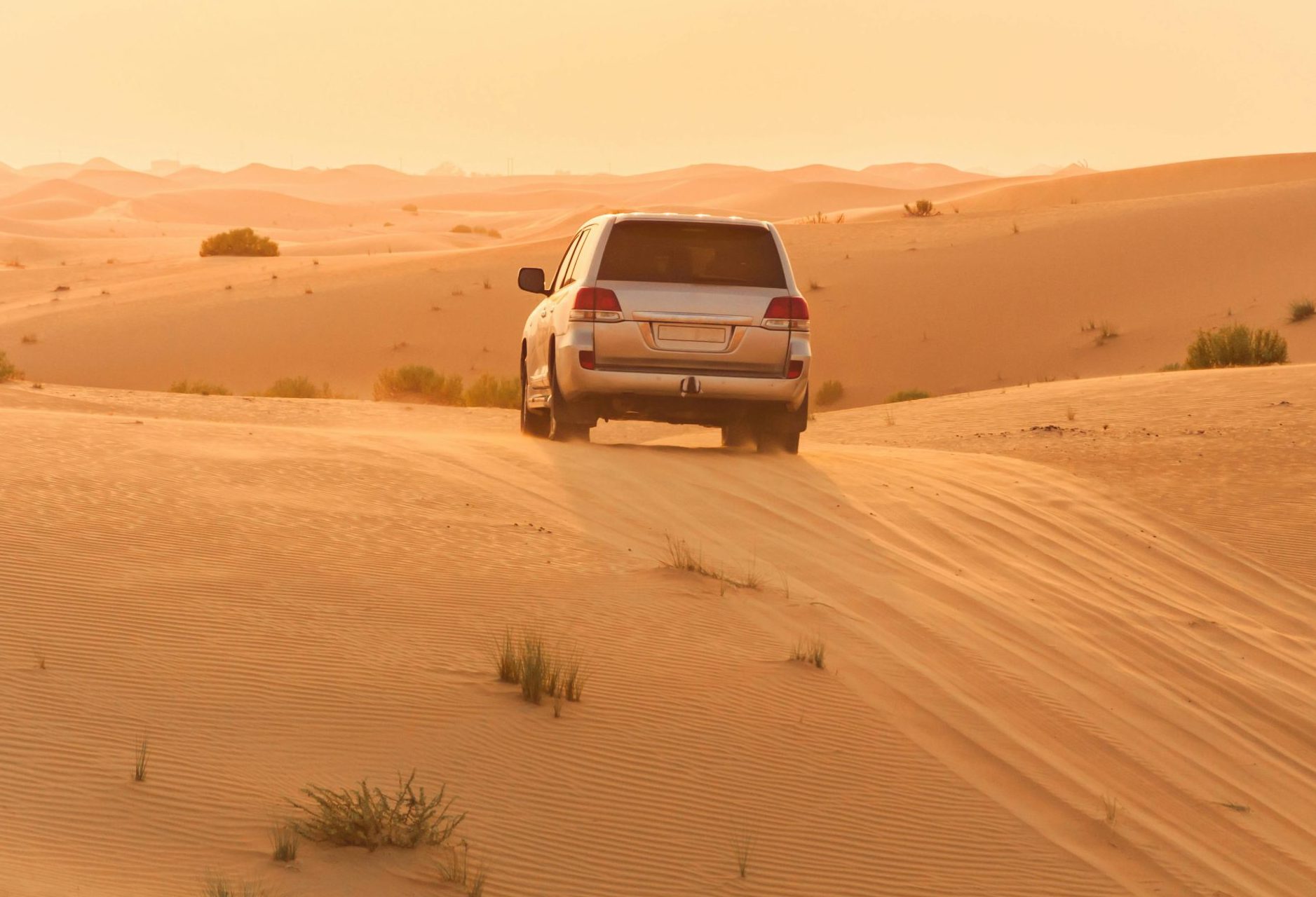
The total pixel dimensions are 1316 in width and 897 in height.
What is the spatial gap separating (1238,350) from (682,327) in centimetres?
1486

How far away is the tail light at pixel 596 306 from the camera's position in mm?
11797

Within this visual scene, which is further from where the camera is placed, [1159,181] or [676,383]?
[1159,181]

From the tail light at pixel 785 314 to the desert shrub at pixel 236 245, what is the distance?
149 feet

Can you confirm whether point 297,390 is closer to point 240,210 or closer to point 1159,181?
point 1159,181

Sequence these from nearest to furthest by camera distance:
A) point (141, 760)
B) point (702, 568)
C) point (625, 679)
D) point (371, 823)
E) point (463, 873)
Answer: point (463, 873) < point (371, 823) < point (141, 760) < point (625, 679) < point (702, 568)

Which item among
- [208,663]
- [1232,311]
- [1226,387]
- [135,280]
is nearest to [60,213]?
[135,280]

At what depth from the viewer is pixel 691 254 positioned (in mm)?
12117

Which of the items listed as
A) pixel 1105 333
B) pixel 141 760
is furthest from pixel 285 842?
pixel 1105 333

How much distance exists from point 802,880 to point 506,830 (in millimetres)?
1000

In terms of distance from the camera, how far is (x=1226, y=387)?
58.1 feet

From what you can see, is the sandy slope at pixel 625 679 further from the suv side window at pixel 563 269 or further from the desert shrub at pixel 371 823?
the suv side window at pixel 563 269

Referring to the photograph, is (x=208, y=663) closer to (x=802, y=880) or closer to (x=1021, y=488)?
(x=802, y=880)

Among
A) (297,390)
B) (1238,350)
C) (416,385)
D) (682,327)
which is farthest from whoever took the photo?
(297,390)

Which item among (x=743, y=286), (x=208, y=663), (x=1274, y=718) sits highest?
(x=743, y=286)
